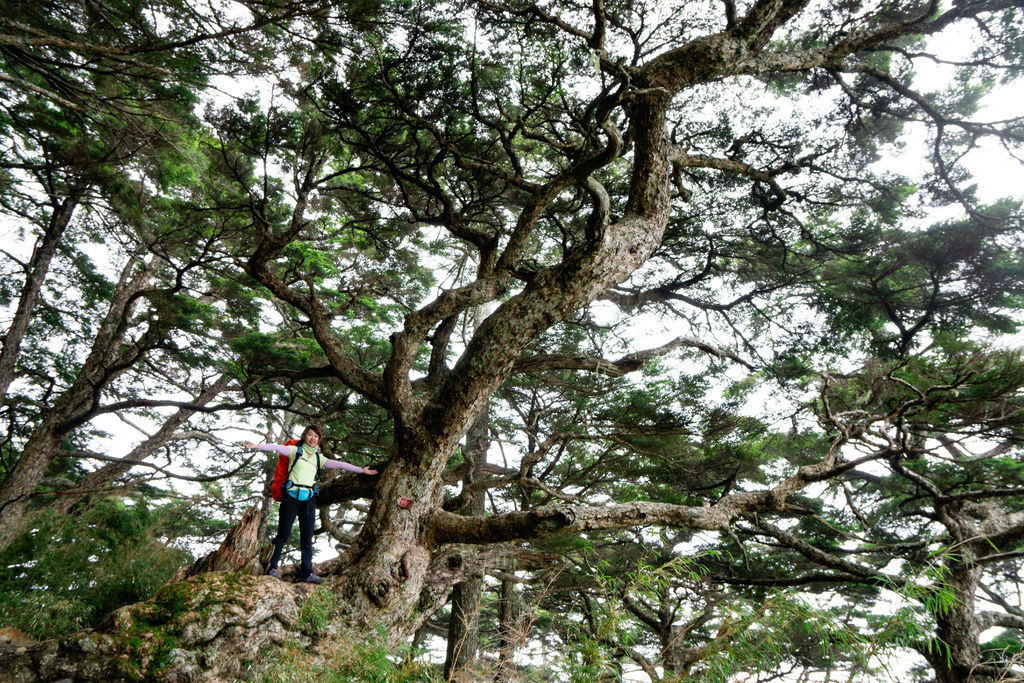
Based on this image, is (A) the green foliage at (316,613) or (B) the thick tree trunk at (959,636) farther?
(B) the thick tree trunk at (959,636)

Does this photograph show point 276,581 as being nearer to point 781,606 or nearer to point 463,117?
point 781,606

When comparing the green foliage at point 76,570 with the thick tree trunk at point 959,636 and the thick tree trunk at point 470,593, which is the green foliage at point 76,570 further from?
the thick tree trunk at point 959,636

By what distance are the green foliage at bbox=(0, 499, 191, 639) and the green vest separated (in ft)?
7.28

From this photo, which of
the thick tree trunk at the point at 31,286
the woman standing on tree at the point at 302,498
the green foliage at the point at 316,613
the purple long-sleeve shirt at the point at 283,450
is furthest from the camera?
the thick tree trunk at the point at 31,286

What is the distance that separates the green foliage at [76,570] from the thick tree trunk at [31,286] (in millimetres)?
2046

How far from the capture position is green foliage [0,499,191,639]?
4398mm

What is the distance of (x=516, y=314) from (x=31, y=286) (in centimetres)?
697

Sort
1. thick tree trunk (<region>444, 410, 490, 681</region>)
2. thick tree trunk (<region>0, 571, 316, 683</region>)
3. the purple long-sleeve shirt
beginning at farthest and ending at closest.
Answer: thick tree trunk (<region>444, 410, 490, 681</region>), the purple long-sleeve shirt, thick tree trunk (<region>0, 571, 316, 683</region>)

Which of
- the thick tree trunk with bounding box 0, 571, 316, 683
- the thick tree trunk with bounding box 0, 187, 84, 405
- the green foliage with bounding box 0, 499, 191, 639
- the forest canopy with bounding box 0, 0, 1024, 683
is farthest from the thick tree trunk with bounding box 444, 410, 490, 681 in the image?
the thick tree trunk with bounding box 0, 187, 84, 405

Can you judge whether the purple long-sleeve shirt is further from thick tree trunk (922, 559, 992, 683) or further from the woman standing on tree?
thick tree trunk (922, 559, 992, 683)

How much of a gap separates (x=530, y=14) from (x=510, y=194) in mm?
1987

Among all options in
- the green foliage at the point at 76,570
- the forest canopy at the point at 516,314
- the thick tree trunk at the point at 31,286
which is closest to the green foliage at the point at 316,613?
the forest canopy at the point at 516,314

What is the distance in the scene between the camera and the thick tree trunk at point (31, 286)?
6477 millimetres

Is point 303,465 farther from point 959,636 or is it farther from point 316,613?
point 959,636
